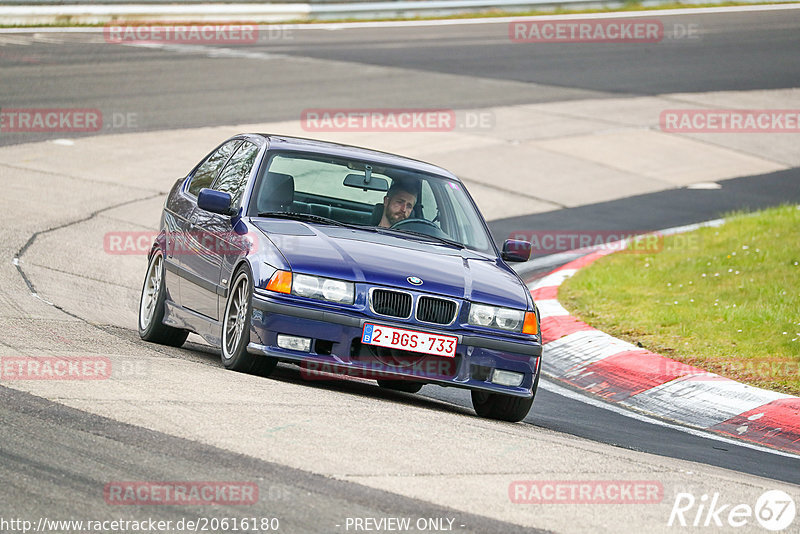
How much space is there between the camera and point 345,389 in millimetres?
8062

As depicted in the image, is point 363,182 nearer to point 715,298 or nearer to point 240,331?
point 240,331

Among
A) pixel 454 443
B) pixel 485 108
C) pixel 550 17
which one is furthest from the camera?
pixel 550 17

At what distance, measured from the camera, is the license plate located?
7.31 meters

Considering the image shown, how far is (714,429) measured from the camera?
8.52m

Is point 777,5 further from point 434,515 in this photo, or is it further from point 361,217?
point 434,515

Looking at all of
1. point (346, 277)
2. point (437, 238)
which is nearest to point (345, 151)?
point (437, 238)

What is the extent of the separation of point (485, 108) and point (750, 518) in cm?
1833

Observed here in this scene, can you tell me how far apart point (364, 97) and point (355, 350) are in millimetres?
16713

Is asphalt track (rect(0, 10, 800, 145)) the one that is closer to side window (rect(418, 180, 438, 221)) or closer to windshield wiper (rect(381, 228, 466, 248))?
side window (rect(418, 180, 438, 221))

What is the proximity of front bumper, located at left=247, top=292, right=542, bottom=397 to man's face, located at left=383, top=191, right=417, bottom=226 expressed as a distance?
1.43m

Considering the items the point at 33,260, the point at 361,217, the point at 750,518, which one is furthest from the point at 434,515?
the point at 33,260

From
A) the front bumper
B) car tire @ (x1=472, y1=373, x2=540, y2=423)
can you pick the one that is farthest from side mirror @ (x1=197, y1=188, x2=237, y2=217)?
car tire @ (x1=472, y1=373, x2=540, y2=423)

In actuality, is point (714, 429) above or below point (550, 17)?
below

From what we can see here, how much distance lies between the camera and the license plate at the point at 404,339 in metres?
7.31
